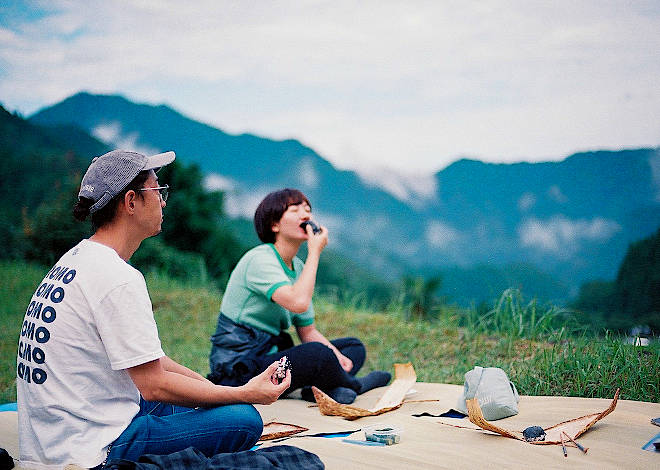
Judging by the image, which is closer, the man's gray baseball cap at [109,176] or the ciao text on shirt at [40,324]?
the ciao text on shirt at [40,324]

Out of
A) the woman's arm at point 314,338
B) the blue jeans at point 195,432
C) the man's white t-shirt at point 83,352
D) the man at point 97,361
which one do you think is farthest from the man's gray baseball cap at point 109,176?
the woman's arm at point 314,338

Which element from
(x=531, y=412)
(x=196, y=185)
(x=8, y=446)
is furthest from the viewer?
(x=196, y=185)

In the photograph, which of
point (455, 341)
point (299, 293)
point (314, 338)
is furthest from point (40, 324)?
point (455, 341)

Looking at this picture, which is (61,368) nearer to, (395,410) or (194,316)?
(395,410)

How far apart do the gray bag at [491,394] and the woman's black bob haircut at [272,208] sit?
4.19 ft

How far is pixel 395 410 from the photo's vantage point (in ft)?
11.0

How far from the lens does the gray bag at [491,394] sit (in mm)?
3027

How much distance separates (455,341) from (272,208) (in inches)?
80.0

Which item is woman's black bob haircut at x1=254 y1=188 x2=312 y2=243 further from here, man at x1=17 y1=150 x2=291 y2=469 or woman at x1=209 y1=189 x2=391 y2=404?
man at x1=17 y1=150 x2=291 y2=469

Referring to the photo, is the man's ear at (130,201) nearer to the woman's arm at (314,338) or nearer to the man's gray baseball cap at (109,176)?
the man's gray baseball cap at (109,176)

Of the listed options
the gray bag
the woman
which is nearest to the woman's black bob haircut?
the woman

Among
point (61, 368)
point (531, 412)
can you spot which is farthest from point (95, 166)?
point (531, 412)

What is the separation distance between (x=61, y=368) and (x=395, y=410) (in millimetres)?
1812

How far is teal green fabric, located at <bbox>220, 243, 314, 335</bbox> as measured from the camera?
351cm
